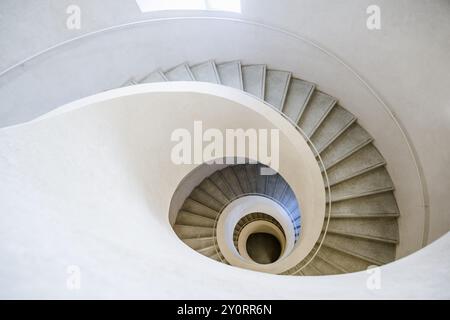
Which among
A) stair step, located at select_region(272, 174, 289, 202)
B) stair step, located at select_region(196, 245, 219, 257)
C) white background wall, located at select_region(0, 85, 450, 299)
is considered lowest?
white background wall, located at select_region(0, 85, 450, 299)

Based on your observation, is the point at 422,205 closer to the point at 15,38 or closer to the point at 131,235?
the point at 131,235

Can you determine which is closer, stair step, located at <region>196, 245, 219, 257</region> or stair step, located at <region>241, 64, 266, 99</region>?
stair step, located at <region>241, 64, 266, 99</region>

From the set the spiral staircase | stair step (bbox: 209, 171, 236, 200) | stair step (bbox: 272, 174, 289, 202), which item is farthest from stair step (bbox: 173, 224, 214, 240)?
the spiral staircase

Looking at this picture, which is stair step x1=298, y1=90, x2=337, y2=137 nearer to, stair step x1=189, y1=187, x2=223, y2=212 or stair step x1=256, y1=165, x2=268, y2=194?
stair step x1=256, y1=165, x2=268, y2=194

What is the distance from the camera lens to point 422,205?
4977 mm

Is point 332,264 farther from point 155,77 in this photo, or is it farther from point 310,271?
point 155,77

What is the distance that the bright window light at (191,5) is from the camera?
5.53 meters

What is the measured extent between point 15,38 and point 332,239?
260 inches

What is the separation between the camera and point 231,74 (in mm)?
6285

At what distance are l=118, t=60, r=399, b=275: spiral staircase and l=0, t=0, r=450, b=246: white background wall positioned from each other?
0.80 meters

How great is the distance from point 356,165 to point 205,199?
3997mm

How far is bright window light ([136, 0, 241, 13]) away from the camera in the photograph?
5.53m

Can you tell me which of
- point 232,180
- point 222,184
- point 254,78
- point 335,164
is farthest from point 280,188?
point 254,78
